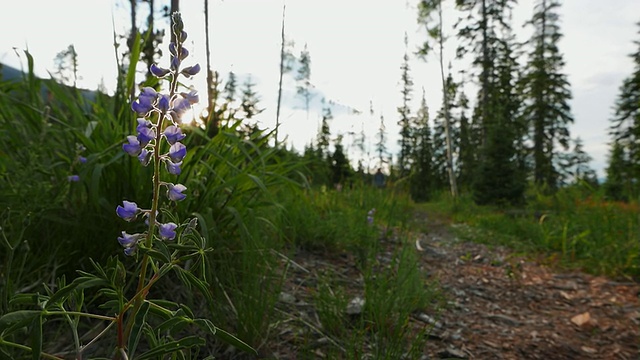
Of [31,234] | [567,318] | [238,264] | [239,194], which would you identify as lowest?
[567,318]

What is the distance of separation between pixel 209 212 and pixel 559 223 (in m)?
5.80

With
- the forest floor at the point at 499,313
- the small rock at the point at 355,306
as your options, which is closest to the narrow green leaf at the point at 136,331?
the forest floor at the point at 499,313

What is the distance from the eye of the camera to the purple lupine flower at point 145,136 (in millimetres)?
734

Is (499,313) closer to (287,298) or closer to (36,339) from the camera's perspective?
(287,298)

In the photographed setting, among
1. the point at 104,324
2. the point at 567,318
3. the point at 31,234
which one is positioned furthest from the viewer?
the point at 567,318

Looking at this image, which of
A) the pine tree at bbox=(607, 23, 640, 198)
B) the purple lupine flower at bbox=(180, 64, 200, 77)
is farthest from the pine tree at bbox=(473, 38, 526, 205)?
the purple lupine flower at bbox=(180, 64, 200, 77)

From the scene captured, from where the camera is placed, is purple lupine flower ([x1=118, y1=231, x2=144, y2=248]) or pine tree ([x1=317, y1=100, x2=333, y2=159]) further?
pine tree ([x1=317, y1=100, x2=333, y2=159])

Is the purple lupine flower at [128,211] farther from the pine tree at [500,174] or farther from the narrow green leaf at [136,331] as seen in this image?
the pine tree at [500,174]

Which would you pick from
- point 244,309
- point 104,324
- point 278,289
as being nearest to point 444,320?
point 278,289

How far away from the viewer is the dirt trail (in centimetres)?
222

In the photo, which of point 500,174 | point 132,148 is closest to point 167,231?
point 132,148

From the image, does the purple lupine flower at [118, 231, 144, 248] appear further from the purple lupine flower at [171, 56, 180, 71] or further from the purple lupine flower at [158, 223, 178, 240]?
the purple lupine flower at [171, 56, 180, 71]

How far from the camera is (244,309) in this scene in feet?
5.35

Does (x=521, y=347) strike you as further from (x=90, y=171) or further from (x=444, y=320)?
(x=90, y=171)
